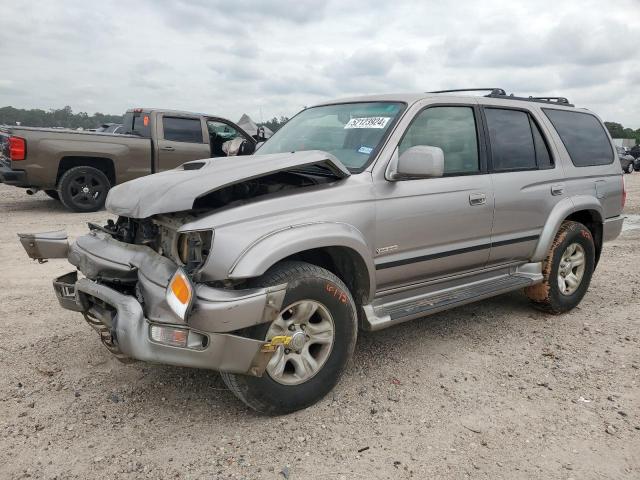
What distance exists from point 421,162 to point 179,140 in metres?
7.67

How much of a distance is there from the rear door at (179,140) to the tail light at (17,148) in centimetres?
220

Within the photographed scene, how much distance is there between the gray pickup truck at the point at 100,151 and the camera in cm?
847

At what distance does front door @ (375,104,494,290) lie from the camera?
327 cm

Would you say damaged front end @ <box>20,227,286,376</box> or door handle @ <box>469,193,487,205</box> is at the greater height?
door handle @ <box>469,193,487,205</box>

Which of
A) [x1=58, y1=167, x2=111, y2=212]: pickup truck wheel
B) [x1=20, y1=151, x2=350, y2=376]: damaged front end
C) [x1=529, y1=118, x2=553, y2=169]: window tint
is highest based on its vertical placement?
[x1=529, y1=118, x2=553, y2=169]: window tint

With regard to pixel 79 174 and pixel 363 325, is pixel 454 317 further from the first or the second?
pixel 79 174

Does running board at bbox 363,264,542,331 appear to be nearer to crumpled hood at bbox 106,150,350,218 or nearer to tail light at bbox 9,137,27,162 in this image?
crumpled hood at bbox 106,150,350,218

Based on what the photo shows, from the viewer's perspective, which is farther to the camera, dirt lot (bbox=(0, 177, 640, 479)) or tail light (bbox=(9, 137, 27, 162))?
tail light (bbox=(9, 137, 27, 162))

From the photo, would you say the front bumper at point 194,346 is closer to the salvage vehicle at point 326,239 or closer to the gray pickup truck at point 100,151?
the salvage vehicle at point 326,239

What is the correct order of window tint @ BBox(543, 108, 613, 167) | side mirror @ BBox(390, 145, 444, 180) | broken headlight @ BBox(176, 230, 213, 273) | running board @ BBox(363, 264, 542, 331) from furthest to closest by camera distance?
window tint @ BBox(543, 108, 613, 167) < running board @ BBox(363, 264, 542, 331) < side mirror @ BBox(390, 145, 444, 180) < broken headlight @ BBox(176, 230, 213, 273)

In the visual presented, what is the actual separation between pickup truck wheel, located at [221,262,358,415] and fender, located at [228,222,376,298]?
0.13m

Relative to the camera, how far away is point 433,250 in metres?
3.51

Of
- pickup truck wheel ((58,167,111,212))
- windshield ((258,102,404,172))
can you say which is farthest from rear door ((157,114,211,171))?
windshield ((258,102,404,172))

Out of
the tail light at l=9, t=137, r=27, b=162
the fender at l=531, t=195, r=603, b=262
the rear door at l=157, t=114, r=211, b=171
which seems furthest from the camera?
the rear door at l=157, t=114, r=211, b=171
